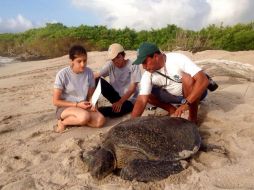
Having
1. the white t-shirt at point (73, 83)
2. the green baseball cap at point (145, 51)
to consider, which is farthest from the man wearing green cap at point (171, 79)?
the white t-shirt at point (73, 83)

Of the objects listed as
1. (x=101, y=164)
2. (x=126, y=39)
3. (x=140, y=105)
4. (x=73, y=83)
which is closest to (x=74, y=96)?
(x=73, y=83)

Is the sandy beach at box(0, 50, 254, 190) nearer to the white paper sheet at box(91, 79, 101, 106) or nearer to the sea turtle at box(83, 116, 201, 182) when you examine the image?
the sea turtle at box(83, 116, 201, 182)

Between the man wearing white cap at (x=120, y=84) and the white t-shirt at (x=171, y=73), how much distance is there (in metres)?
0.62

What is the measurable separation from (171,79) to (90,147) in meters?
1.16

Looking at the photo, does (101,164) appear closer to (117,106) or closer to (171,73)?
(171,73)

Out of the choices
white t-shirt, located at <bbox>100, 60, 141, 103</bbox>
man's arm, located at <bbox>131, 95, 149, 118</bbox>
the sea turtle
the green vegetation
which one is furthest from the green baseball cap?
the green vegetation

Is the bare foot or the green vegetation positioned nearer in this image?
the bare foot

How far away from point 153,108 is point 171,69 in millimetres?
1127

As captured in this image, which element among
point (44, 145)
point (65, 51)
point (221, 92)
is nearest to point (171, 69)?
point (44, 145)

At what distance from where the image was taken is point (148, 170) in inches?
114

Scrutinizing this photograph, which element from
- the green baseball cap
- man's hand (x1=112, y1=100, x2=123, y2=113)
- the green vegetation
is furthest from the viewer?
the green vegetation

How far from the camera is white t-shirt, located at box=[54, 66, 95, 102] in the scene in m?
4.21

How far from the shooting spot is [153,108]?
16.1 feet

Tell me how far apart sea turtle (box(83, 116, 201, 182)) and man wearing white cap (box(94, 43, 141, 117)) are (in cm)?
139
